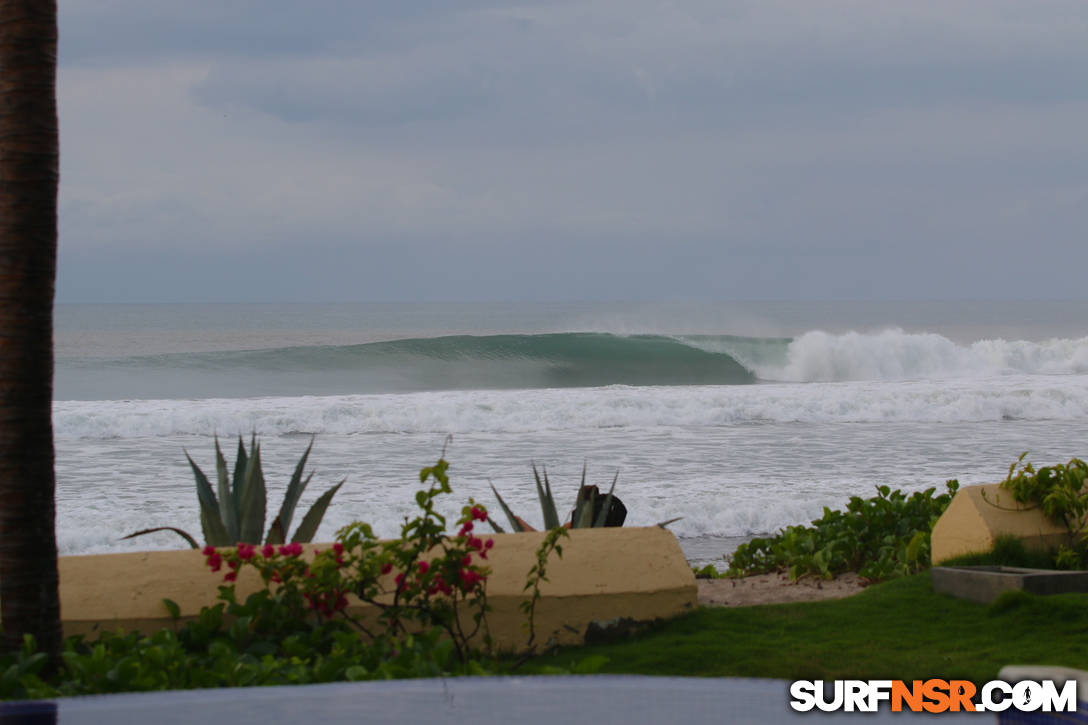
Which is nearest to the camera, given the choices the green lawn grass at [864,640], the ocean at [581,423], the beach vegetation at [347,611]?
the beach vegetation at [347,611]

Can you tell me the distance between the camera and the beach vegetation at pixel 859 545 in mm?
6258

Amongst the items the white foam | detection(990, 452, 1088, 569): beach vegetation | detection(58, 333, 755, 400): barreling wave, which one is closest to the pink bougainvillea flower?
detection(990, 452, 1088, 569): beach vegetation

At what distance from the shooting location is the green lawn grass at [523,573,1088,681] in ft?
13.3

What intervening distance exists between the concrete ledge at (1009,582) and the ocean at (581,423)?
130 inches

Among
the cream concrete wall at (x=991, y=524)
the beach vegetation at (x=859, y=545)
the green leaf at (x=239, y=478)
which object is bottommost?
the beach vegetation at (x=859, y=545)

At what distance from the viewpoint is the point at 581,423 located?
60.3ft

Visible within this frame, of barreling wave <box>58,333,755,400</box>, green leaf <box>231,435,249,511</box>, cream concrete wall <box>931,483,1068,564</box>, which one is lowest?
cream concrete wall <box>931,483,1068,564</box>

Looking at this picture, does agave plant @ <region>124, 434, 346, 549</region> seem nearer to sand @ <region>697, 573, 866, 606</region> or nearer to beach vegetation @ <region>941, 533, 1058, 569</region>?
sand @ <region>697, 573, 866, 606</region>

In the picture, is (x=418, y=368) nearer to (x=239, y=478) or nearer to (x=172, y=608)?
(x=239, y=478)

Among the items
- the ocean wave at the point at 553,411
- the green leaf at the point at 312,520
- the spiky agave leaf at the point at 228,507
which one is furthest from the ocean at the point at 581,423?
the spiky agave leaf at the point at 228,507

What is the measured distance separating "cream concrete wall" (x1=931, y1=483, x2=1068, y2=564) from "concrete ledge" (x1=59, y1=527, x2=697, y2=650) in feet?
6.21

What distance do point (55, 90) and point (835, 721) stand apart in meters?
3.08

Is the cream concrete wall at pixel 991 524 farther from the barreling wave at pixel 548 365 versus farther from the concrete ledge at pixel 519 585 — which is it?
the barreling wave at pixel 548 365

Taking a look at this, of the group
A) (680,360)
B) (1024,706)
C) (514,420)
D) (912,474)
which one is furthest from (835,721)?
(680,360)
